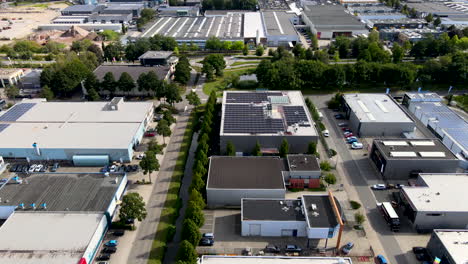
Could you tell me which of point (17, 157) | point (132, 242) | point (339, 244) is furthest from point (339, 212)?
point (17, 157)

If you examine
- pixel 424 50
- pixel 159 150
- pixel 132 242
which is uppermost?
pixel 424 50

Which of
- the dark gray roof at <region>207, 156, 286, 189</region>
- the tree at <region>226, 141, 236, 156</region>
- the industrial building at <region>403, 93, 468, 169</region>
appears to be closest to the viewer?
the dark gray roof at <region>207, 156, 286, 189</region>

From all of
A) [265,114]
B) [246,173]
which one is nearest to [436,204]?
[246,173]

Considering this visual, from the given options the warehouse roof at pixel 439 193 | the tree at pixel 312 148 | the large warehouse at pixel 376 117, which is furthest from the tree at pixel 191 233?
the large warehouse at pixel 376 117

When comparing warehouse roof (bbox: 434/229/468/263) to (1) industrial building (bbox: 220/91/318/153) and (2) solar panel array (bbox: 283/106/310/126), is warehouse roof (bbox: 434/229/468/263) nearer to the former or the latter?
(1) industrial building (bbox: 220/91/318/153)

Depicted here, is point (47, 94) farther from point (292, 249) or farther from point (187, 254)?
point (292, 249)

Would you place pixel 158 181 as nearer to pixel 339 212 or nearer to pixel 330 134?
pixel 339 212

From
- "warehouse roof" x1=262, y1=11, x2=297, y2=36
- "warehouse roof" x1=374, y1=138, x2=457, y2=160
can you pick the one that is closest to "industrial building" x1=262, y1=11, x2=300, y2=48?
"warehouse roof" x1=262, y1=11, x2=297, y2=36
